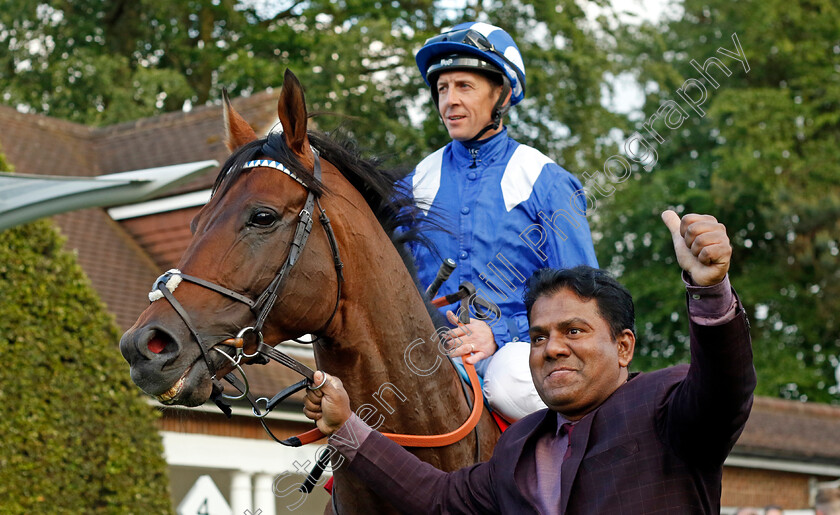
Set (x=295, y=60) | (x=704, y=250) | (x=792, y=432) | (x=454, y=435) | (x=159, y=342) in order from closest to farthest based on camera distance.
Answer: (x=704, y=250), (x=159, y=342), (x=454, y=435), (x=792, y=432), (x=295, y=60)

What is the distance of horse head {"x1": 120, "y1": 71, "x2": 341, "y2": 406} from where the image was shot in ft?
9.66

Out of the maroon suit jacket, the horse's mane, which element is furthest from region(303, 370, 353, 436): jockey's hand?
the horse's mane

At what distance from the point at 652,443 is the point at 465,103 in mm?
2029

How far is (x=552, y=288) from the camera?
2891mm

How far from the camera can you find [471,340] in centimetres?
391

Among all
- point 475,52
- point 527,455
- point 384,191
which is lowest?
point 527,455

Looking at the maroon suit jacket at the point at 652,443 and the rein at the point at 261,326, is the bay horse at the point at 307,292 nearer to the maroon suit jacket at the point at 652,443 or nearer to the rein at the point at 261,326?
the rein at the point at 261,326

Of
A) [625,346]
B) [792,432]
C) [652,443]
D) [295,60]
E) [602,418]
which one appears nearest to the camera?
[652,443]

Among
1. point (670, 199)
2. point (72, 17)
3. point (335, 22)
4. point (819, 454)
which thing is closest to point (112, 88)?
point (72, 17)

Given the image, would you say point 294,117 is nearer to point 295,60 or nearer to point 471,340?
point 471,340

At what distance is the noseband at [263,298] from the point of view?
119 inches

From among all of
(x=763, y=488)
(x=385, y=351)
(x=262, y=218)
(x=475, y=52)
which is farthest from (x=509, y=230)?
(x=763, y=488)

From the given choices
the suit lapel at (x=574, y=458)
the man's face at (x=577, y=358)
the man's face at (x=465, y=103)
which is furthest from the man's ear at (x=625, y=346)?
the man's face at (x=465, y=103)

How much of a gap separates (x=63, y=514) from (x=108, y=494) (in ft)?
1.52
